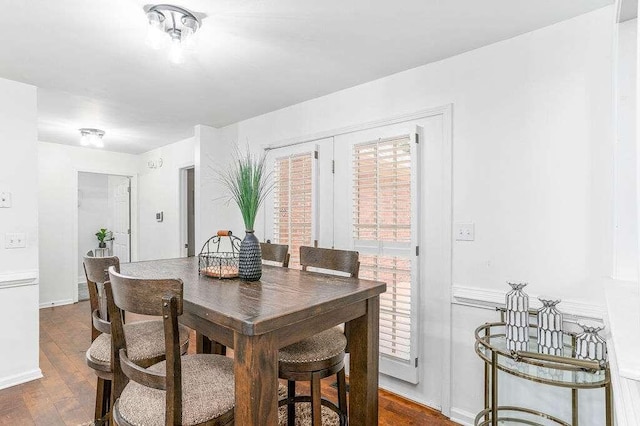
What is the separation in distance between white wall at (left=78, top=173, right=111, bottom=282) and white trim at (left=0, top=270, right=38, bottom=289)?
4238mm

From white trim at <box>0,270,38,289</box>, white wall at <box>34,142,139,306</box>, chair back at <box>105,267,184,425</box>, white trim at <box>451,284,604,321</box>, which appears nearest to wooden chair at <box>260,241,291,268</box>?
white trim at <box>451,284,604,321</box>

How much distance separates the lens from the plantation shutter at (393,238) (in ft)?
8.01

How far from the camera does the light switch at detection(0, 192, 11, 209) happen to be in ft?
8.69

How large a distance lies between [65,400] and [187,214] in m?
2.83

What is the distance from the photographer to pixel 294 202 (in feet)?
10.7

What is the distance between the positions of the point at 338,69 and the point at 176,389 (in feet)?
7.37

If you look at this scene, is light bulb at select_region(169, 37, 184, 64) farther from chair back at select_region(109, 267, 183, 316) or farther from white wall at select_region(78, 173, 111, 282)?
white wall at select_region(78, 173, 111, 282)

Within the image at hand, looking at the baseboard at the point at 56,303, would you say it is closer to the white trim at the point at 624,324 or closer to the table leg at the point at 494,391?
the table leg at the point at 494,391

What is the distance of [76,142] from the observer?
15.6 feet

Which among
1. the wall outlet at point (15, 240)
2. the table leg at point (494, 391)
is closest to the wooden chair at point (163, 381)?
the table leg at point (494, 391)

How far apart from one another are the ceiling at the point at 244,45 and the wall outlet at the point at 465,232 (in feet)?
3.71

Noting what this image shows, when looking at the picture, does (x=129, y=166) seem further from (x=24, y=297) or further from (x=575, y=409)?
(x=575, y=409)

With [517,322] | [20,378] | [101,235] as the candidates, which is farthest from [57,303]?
[517,322]

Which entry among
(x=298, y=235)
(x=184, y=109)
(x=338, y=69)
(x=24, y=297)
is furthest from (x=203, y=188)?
(x=338, y=69)
